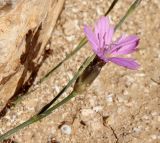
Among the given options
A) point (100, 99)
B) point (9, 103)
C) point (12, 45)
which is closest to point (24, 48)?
point (12, 45)

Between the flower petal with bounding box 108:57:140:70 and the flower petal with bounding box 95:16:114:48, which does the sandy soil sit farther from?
the flower petal with bounding box 108:57:140:70

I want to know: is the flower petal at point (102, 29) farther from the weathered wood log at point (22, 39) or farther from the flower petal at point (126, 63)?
the weathered wood log at point (22, 39)

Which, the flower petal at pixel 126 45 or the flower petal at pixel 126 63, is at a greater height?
the flower petal at pixel 126 63

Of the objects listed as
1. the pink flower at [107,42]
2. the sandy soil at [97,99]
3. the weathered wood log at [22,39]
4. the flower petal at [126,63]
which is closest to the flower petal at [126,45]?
the pink flower at [107,42]

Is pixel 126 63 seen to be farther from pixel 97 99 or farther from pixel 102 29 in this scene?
pixel 97 99

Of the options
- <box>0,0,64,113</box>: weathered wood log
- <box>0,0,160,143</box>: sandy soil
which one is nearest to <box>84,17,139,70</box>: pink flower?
<box>0,0,64,113</box>: weathered wood log

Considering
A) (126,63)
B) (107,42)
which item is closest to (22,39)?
(107,42)

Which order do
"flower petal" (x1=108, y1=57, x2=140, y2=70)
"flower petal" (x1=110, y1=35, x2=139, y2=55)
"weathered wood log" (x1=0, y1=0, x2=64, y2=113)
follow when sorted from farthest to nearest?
"weathered wood log" (x1=0, y1=0, x2=64, y2=113)
"flower petal" (x1=110, y1=35, x2=139, y2=55)
"flower petal" (x1=108, y1=57, x2=140, y2=70)
